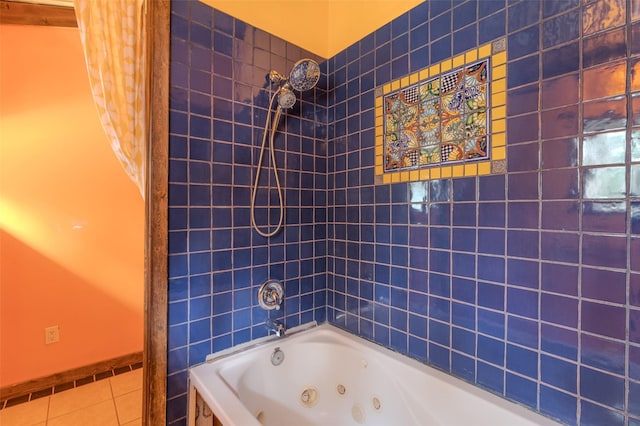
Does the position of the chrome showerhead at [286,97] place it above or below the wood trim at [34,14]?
below

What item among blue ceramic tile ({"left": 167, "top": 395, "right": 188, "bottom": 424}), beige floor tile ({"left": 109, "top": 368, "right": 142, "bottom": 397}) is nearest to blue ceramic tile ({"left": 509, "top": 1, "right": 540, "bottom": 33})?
blue ceramic tile ({"left": 167, "top": 395, "right": 188, "bottom": 424})

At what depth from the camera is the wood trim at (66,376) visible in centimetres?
180

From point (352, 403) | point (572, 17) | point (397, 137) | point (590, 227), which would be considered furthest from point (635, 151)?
point (352, 403)

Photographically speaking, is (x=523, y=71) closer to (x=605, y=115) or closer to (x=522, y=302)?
(x=605, y=115)

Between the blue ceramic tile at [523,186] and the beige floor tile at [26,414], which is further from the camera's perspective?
the beige floor tile at [26,414]

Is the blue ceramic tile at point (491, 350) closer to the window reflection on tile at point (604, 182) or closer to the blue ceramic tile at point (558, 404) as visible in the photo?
the blue ceramic tile at point (558, 404)

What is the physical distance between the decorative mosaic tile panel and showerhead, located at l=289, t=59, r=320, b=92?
0.33 metres

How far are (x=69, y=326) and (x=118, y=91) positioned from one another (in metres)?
1.90

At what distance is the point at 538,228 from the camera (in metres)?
0.89

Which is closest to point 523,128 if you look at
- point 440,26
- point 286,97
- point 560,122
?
point 560,122

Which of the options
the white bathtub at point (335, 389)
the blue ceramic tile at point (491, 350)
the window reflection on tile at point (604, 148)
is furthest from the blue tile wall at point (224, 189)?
the window reflection on tile at point (604, 148)

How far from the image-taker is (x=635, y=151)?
73cm

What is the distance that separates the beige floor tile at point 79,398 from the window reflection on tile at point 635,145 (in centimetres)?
279

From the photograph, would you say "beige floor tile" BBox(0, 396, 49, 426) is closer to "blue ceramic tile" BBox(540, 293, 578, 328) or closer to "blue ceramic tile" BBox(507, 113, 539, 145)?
"blue ceramic tile" BBox(540, 293, 578, 328)
